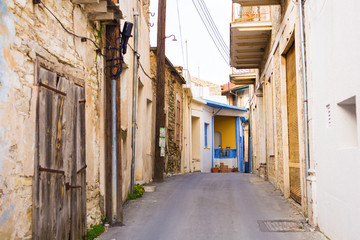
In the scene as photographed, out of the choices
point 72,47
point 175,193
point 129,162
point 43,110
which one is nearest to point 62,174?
point 43,110

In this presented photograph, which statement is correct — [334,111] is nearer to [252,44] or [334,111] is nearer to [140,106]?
[140,106]

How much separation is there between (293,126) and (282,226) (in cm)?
263

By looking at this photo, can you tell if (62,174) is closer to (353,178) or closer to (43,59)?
(43,59)

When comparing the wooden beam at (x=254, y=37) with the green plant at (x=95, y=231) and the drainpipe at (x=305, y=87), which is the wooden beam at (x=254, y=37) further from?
the green plant at (x=95, y=231)

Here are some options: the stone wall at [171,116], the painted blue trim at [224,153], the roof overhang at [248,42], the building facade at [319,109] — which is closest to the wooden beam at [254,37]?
the roof overhang at [248,42]

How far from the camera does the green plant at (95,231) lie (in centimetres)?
557

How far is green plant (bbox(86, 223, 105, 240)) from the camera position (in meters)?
5.57

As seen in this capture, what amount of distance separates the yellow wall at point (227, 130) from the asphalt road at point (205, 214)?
1857cm

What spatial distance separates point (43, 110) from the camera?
419cm

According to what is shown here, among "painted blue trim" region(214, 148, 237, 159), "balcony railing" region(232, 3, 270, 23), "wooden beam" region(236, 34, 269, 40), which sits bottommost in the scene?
"painted blue trim" region(214, 148, 237, 159)

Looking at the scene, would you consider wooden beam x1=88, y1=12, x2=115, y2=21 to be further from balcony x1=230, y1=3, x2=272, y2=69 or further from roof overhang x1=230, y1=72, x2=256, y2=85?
roof overhang x1=230, y1=72, x2=256, y2=85

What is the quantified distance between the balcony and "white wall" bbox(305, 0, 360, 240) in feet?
15.1

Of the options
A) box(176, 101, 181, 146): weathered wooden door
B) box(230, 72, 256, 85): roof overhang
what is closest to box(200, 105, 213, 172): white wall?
box(176, 101, 181, 146): weathered wooden door

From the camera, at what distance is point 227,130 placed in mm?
28703
